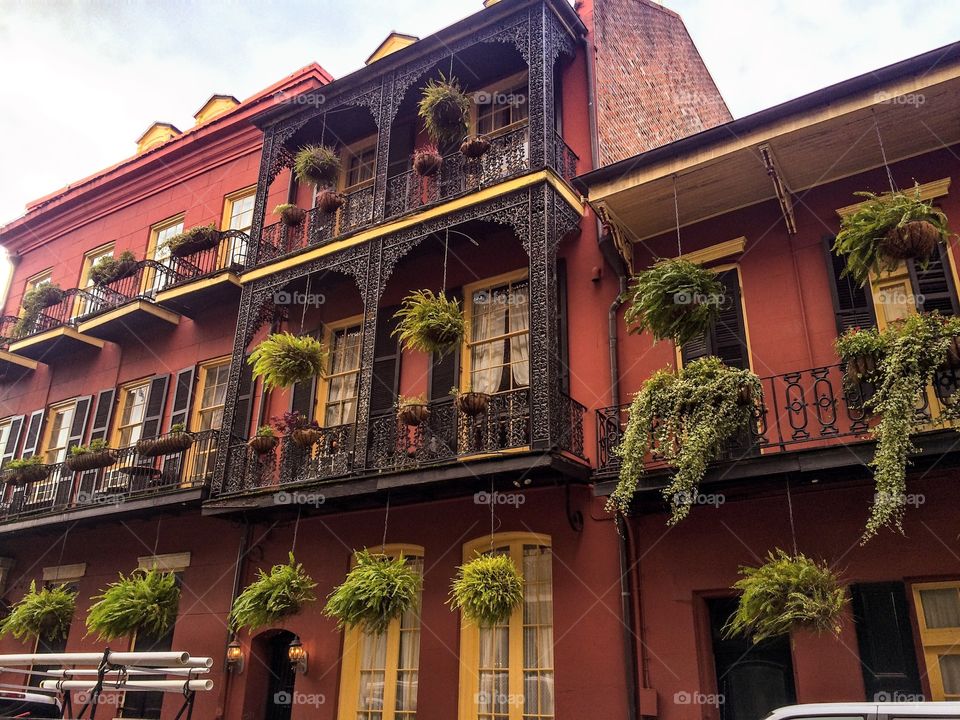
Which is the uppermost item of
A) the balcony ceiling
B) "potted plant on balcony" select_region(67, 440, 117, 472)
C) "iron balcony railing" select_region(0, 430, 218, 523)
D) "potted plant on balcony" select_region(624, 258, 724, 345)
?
the balcony ceiling

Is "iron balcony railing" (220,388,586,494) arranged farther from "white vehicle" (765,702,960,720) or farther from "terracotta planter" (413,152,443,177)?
"white vehicle" (765,702,960,720)

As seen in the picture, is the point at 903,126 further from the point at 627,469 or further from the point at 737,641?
the point at 737,641

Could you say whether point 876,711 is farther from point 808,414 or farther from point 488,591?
point 488,591

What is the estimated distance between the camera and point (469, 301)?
1134 centimetres

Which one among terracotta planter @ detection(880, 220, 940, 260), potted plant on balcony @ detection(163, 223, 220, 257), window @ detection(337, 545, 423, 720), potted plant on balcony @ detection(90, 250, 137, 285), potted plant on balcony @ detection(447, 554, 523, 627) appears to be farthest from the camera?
potted plant on balcony @ detection(90, 250, 137, 285)

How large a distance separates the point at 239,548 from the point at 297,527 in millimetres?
1067

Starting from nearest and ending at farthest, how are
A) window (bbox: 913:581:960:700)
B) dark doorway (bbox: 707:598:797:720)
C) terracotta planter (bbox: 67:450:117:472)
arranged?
1. window (bbox: 913:581:960:700)
2. dark doorway (bbox: 707:598:797:720)
3. terracotta planter (bbox: 67:450:117:472)

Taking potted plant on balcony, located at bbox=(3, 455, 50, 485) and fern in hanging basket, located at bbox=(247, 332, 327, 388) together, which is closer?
fern in hanging basket, located at bbox=(247, 332, 327, 388)

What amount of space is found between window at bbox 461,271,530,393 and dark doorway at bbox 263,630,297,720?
449 centimetres

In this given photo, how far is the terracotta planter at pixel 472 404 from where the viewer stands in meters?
9.42

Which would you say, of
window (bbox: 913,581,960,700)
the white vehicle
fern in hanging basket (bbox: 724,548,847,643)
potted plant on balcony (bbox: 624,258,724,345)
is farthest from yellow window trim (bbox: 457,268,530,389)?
the white vehicle

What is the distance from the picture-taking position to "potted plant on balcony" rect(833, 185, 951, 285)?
7.25 metres

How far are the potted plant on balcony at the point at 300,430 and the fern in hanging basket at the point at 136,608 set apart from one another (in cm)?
274

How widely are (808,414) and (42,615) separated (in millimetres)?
11392
